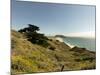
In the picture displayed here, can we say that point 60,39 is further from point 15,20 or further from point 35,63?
point 15,20

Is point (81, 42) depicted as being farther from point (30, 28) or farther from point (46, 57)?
point (30, 28)

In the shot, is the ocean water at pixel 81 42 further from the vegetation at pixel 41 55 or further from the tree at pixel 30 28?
the tree at pixel 30 28

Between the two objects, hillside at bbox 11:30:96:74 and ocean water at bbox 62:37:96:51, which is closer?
hillside at bbox 11:30:96:74

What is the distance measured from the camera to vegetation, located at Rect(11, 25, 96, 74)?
225cm

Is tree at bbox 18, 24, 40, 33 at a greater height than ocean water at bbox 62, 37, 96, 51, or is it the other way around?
tree at bbox 18, 24, 40, 33

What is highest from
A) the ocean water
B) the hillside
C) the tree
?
the tree

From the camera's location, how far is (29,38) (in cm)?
233

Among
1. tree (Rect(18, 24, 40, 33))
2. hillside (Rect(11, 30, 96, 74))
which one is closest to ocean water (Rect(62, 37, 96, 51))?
hillside (Rect(11, 30, 96, 74))

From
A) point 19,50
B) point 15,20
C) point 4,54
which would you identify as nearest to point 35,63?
point 19,50

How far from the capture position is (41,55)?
2.38m

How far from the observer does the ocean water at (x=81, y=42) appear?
2.51m

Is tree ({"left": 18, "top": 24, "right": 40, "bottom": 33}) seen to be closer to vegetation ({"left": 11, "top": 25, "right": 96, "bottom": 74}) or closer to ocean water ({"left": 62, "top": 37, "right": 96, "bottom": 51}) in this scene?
vegetation ({"left": 11, "top": 25, "right": 96, "bottom": 74})

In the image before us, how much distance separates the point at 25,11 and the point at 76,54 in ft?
3.11

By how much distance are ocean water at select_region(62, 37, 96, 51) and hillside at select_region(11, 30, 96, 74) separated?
53 millimetres
